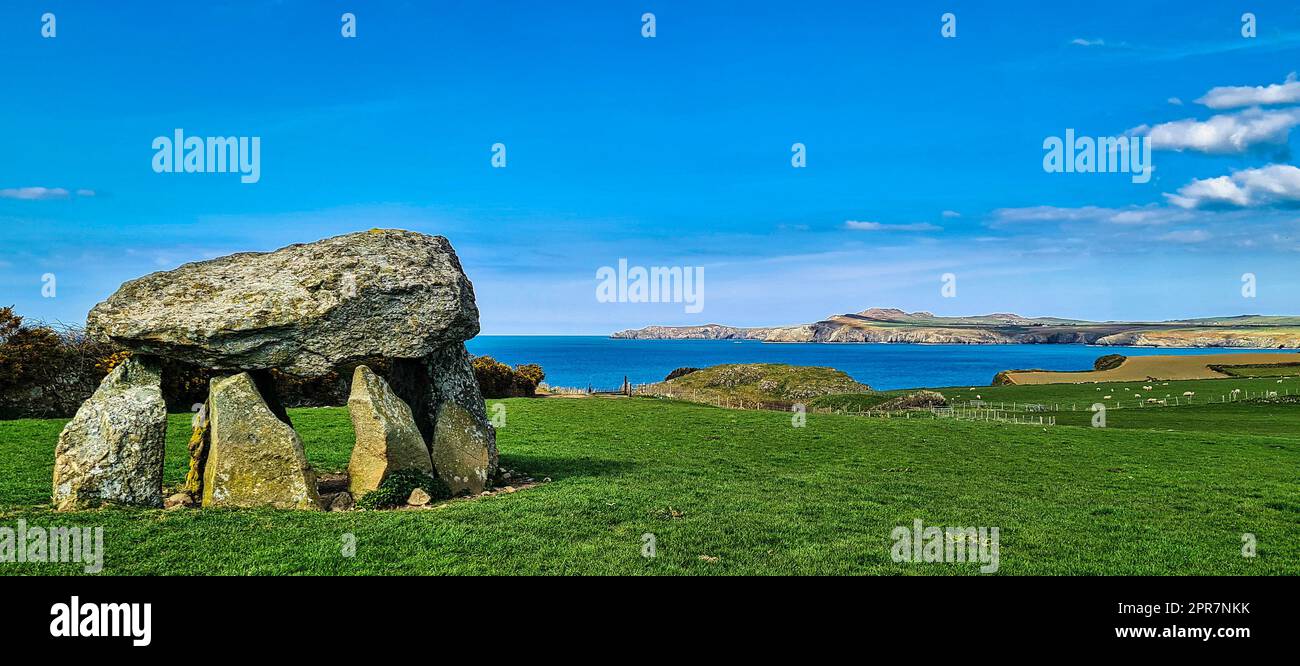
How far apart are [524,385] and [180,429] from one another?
932 inches

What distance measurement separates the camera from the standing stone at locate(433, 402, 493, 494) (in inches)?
550

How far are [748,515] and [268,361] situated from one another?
8.65m

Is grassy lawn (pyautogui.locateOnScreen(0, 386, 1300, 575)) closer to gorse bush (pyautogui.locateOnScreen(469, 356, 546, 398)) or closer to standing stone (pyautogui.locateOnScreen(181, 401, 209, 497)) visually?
standing stone (pyautogui.locateOnScreen(181, 401, 209, 497))

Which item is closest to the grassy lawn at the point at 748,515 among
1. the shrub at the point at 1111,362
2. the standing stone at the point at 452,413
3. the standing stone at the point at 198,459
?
the standing stone at the point at 452,413

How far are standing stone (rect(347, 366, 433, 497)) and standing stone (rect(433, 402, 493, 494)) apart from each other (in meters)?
0.58

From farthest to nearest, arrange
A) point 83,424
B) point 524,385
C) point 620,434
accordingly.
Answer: point 524,385 → point 620,434 → point 83,424

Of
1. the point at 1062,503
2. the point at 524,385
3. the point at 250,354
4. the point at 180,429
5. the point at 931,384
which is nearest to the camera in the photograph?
the point at 250,354

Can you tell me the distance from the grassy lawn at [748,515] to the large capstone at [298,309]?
282 cm

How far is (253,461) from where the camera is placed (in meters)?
12.2

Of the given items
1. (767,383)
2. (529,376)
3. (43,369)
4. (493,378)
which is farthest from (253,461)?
(767,383)

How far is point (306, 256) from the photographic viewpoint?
535 inches

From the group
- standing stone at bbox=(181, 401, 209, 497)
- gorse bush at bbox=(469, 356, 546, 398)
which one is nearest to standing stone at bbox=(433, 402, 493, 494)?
standing stone at bbox=(181, 401, 209, 497)
